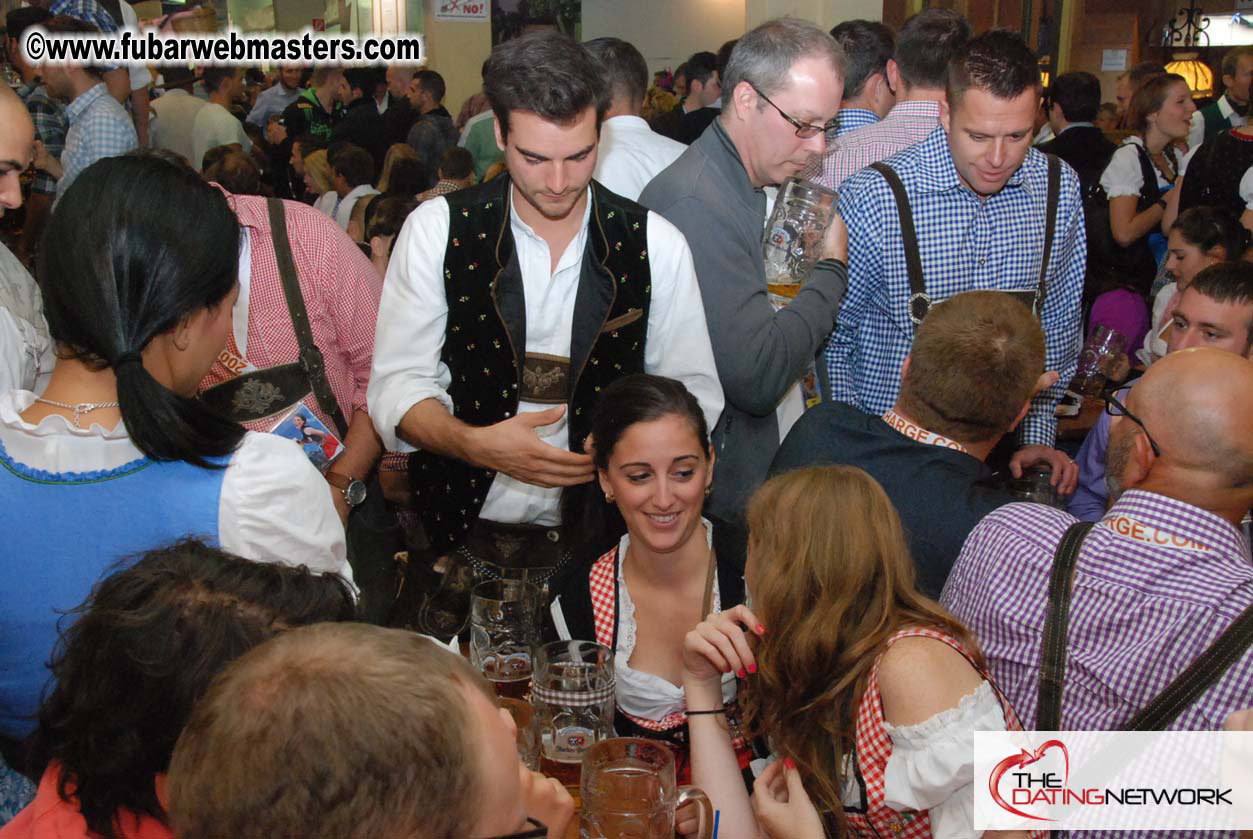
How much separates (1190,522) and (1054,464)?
1.17m

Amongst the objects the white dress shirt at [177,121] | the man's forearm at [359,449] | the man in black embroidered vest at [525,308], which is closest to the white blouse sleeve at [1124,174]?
the man in black embroidered vest at [525,308]

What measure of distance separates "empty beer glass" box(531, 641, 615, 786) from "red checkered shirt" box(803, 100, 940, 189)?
1.84 m

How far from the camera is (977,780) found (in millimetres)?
1353

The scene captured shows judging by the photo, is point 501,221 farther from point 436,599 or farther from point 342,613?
point 342,613

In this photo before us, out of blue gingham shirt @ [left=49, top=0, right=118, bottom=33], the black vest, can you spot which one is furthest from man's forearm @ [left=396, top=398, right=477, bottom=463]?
blue gingham shirt @ [left=49, top=0, right=118, bottom=33]

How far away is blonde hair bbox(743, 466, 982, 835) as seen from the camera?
1.47m

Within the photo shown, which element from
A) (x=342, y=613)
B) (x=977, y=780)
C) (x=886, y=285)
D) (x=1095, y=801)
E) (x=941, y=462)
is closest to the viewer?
(x=342, y=613)

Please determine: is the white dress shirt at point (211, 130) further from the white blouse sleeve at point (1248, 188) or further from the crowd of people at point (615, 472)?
the white blouse sleeve at point (1248, 188)

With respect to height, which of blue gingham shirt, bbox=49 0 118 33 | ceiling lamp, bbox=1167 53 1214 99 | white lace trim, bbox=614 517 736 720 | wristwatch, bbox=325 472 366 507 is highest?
ceiling lamp, bbox=1167 53 1214 99

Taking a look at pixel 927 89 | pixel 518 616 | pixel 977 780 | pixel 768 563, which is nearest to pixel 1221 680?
pixel 977 780

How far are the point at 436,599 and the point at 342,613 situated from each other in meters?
0.89

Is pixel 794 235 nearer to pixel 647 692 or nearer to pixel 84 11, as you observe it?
pixel 647 692

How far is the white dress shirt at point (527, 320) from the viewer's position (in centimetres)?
216

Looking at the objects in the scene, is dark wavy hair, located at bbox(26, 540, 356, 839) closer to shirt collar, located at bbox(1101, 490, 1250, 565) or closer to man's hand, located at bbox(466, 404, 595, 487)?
man's hand, located at bbox(466, 404, 595, 487)
